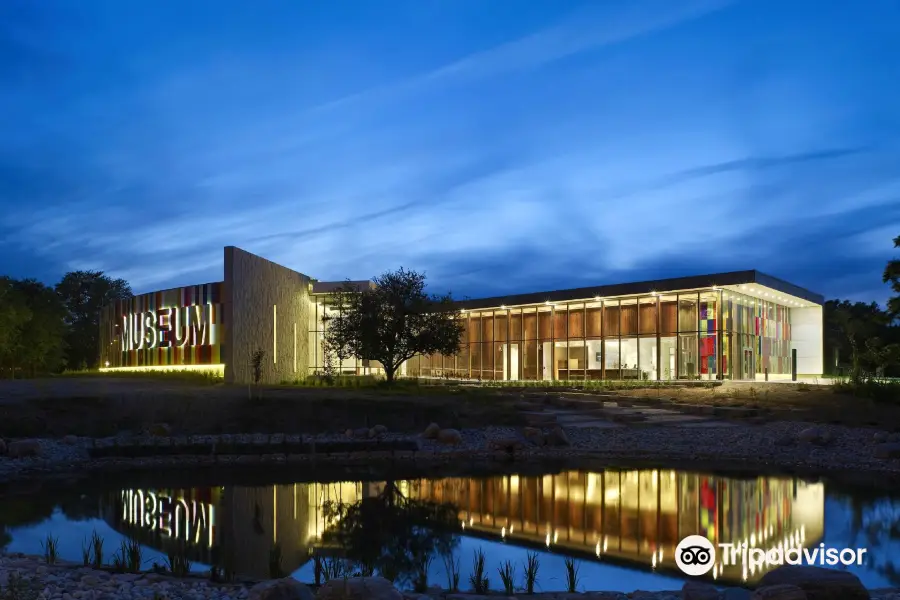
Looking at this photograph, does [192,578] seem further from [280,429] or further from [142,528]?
[280,429]

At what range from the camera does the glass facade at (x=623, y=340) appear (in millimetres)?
36281

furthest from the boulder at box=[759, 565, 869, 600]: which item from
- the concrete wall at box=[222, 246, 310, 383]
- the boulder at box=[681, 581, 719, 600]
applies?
the concrete wall at box=[222, 246, 310, 383]

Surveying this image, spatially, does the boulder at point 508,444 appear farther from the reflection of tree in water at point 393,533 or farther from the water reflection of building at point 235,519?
the reflection of tree in water at point 393,533

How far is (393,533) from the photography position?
10.7m

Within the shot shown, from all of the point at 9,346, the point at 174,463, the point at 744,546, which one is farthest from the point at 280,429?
the point at 9,346

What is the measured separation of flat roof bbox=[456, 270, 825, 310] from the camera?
1320 inches

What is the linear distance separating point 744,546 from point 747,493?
12.5 ft

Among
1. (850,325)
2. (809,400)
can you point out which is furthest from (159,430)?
(850,325)

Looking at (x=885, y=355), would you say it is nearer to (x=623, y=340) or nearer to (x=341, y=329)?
(x=623, y=340)

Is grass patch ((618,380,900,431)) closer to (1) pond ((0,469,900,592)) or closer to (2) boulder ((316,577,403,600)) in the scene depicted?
(1) pond ((0,469,900,592))

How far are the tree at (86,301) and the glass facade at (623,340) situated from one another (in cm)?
3411

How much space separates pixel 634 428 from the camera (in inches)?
854

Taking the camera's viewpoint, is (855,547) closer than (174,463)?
Yes

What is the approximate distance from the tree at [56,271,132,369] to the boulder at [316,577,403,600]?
67.8 m
